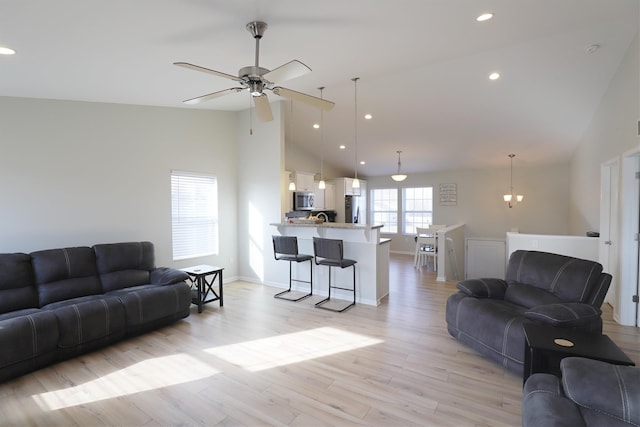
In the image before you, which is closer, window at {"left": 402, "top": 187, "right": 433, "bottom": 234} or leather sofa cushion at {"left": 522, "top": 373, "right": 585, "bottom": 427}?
leather sofa cushion at {"left": 522, "top": 373, "right": 585, "bottom": 427}

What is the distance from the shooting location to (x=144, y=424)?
2.09 meters

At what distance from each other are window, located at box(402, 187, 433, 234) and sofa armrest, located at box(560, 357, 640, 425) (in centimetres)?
812

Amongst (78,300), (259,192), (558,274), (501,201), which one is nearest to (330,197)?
(259,192)

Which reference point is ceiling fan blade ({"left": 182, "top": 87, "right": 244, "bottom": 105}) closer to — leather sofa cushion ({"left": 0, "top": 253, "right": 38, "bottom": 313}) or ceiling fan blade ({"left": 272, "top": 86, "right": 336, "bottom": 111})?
ceiling fan blade ({"left": 272, "top": 86, "right": 336, "bottom": 111})

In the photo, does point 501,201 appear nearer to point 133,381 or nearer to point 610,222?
point 610,222

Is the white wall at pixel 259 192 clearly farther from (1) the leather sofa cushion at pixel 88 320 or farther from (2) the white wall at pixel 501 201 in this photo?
(2) the white wall at pixel 501 201

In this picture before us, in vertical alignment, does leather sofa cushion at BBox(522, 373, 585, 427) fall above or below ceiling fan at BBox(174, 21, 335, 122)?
below

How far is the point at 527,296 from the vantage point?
3182 millimetres

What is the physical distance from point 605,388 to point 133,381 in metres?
3.12

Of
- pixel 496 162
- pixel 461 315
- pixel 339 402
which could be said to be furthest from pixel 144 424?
pixel 496 162

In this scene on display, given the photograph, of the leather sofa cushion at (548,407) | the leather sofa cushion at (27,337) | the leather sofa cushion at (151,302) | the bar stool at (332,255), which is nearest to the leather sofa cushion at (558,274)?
the leather sofa cushion at (548,407)

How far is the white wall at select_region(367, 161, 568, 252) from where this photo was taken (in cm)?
769

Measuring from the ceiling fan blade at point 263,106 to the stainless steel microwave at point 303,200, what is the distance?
3.85 metres

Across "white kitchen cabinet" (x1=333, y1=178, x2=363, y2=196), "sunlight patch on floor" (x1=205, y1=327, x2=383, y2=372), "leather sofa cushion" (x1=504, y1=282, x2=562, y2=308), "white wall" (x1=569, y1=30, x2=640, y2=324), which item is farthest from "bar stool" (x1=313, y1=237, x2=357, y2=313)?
"white kitchen cabinet" (x1=333, y1=178, x2=363, y2=196)
